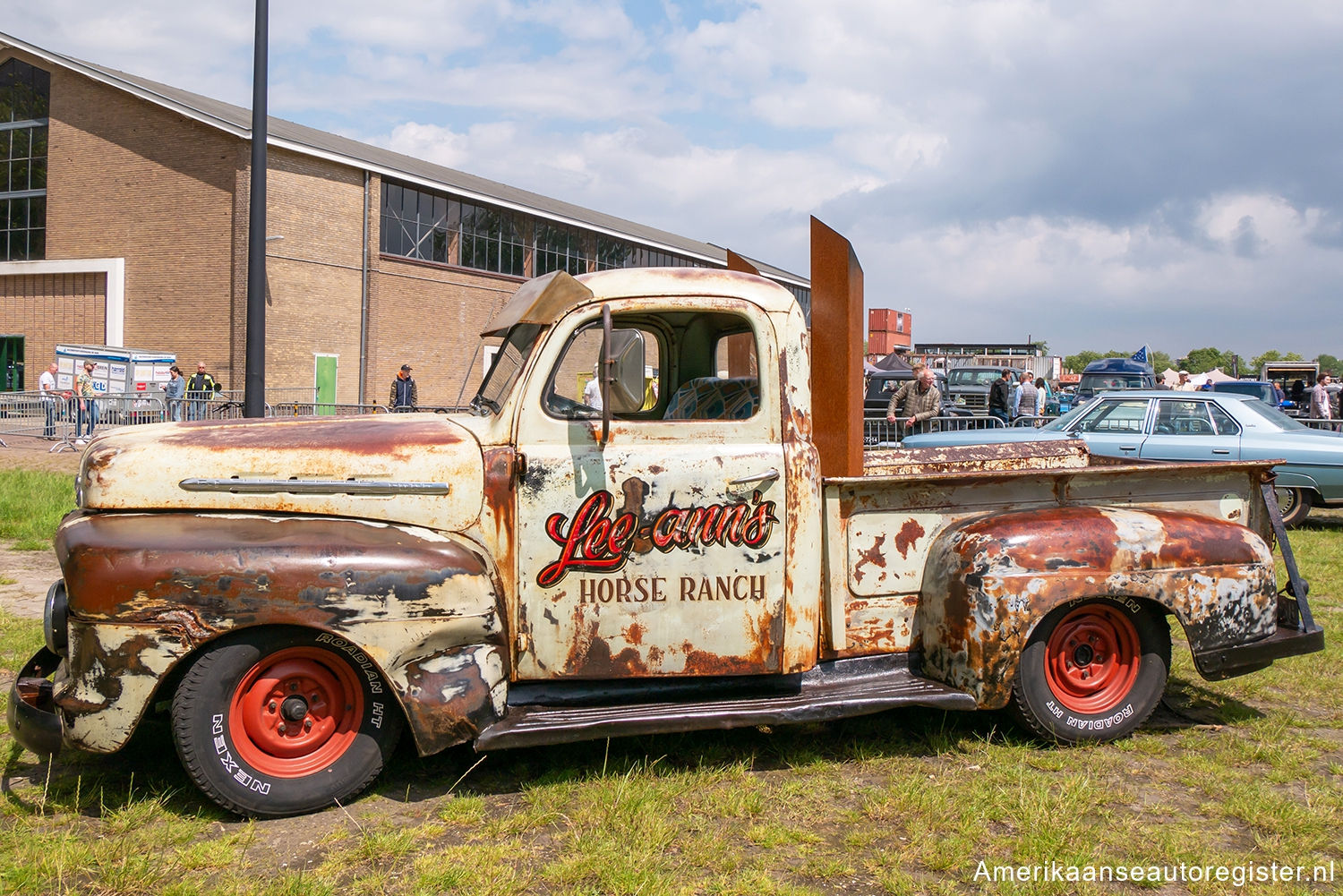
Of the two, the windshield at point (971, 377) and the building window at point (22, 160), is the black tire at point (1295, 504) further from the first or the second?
the building window at point (22, 160)

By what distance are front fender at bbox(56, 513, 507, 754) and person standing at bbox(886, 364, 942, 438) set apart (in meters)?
9.77

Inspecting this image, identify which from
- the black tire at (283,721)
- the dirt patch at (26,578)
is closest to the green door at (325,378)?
the dirt patch at (26,578)

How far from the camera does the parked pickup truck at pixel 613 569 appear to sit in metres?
3.66

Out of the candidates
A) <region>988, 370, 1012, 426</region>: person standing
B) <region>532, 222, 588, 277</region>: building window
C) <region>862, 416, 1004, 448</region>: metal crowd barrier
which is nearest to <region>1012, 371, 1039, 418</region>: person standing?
<region>988, 370, 1012, 426</region>: person standing

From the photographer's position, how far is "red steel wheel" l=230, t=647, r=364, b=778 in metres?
3.75

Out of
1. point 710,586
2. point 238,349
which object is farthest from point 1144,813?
point 238,349

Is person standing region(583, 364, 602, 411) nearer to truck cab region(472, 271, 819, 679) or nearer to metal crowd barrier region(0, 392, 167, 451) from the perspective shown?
truck cab region(472, 271, 819, 679)

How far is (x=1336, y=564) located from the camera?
351 inches

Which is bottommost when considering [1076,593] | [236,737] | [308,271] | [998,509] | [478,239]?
[236,737]

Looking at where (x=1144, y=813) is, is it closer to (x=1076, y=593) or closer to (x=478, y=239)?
(x=1076, y=593)

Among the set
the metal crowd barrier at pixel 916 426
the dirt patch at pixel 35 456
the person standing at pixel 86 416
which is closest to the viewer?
the metal crowd barrier at pixel 916 426

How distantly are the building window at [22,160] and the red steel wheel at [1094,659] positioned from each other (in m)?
32.2

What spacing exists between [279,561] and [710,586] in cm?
165

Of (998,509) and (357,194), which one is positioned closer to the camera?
(998,509)
